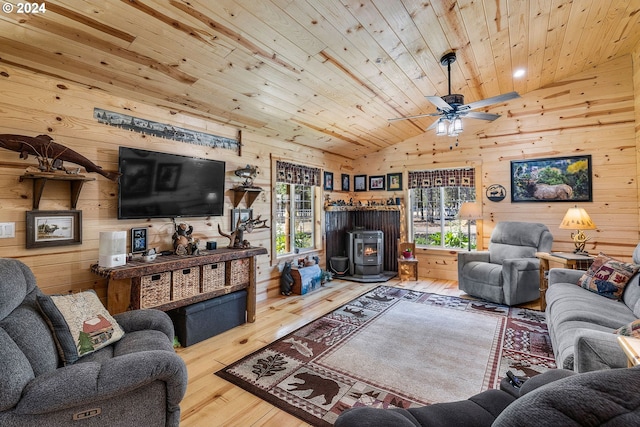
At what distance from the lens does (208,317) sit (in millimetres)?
3150

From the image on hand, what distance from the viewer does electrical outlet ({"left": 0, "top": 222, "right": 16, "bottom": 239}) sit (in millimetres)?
2260

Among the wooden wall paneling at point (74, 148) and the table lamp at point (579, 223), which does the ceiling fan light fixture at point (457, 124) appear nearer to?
the table lamp at point (579, 223)

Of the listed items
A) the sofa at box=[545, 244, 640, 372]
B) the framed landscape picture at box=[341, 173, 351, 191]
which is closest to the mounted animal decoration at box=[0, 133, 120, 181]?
the sofa at box=[545, 244, 640, 372]

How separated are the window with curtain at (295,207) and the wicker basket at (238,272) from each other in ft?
4.00

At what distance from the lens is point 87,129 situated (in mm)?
2688

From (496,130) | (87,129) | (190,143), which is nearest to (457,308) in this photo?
(496,130)

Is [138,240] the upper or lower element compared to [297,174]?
lower

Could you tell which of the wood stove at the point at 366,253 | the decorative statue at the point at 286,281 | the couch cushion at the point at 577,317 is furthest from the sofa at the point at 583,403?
the wood stove at the point at 366,253

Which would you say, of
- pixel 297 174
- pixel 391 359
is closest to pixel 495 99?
pixel 391 359

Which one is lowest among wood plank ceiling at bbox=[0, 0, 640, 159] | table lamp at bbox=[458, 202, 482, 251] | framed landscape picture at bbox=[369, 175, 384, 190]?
table lamp at bbox=[458, 202, 482, 251]

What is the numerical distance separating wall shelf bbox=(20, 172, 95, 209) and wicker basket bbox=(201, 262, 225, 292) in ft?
4.21

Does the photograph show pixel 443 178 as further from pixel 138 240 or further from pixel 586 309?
pixel 138 240

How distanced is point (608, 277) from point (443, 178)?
10.4 feet

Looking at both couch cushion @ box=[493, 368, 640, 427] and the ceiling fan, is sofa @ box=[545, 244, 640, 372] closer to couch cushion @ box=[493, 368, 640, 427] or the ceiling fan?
couch cushion @ box=[493, 368, 640, 427]
